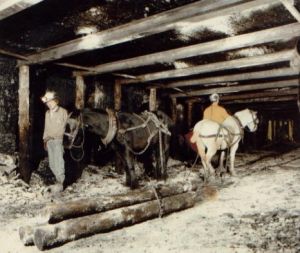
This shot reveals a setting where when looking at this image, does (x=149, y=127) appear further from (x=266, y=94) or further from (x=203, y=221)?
(x=266, y=94)

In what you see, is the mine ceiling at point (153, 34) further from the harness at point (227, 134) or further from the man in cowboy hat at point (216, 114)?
the harness at point (227, 134)

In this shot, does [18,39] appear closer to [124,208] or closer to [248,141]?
[124,208]

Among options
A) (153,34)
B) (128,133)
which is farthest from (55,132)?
(153,34)

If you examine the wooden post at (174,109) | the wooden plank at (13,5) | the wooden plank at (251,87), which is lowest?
the wooden post at (174,109)

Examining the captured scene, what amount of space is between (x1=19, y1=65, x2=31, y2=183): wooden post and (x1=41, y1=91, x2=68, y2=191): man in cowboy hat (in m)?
0.67

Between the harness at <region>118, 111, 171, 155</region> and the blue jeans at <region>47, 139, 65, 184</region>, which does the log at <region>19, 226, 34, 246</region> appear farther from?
the harness at <region>118, 111, 171, 155</region>

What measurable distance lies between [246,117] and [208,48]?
13.7ft

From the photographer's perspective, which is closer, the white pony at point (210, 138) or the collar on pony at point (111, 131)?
the collar on pony at point (111, 131)

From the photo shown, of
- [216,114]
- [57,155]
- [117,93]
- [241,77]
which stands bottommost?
[57,155]

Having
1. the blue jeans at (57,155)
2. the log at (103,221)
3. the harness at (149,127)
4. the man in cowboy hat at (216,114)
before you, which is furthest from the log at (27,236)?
the man in cowboy hat at (216,114)

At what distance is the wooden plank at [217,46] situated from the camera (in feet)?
18.7

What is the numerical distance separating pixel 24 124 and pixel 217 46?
177 inches

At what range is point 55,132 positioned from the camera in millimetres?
7363

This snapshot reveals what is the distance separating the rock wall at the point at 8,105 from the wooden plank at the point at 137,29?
786mm
